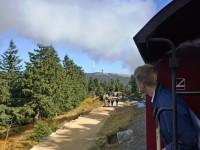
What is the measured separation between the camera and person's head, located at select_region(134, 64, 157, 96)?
401 centimetres

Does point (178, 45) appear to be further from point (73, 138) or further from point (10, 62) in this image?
point (10, 62)

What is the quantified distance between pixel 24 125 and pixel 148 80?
59.9 meters

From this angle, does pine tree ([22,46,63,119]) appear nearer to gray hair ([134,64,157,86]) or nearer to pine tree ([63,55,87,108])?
pine tree ([63,55,87,108])

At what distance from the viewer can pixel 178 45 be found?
441 cm

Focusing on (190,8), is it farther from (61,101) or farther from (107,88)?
(107,88)

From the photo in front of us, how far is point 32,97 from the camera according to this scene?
59.5 meters

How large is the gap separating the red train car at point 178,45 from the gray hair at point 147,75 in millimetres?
159

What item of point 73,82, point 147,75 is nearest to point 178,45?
point 147,75

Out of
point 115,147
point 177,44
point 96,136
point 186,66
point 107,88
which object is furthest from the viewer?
point 107,88

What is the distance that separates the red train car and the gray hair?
0.52ft

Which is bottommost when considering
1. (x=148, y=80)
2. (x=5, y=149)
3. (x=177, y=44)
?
(x=5, y=149)

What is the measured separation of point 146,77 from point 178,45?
576 millimetres

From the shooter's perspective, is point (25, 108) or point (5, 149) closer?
point (5, 149)

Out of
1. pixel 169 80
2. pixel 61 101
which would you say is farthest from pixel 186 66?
pixel 61 101
